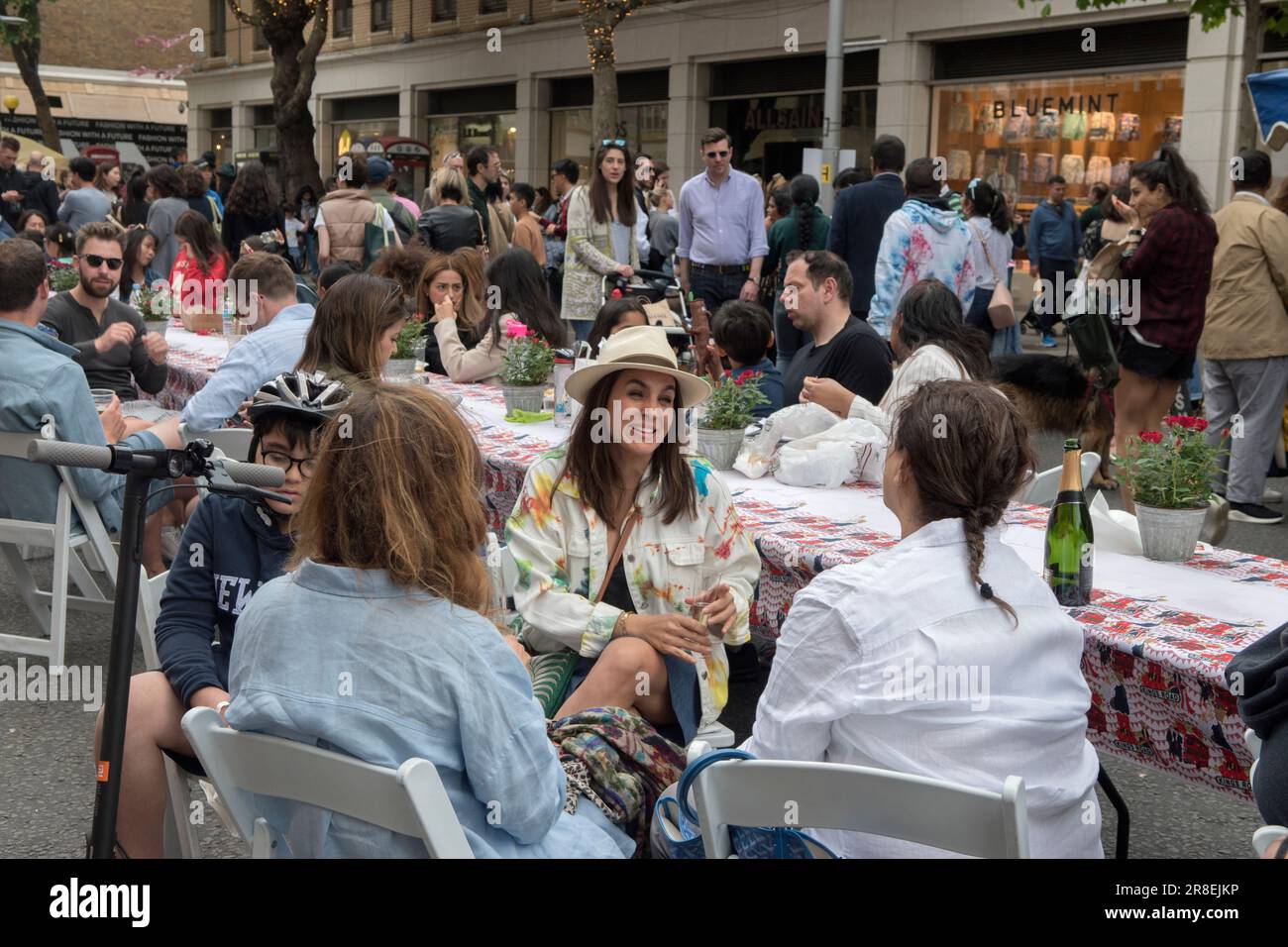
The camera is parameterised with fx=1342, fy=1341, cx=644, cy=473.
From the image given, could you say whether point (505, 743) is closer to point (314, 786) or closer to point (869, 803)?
point (314, 786)

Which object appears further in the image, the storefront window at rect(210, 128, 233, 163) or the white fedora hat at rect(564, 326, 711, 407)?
the storefront window at rect(210, 128, 233, 163)

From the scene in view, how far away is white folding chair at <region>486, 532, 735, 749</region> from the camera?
130 inches

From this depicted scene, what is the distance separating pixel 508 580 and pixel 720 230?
22.9 feet

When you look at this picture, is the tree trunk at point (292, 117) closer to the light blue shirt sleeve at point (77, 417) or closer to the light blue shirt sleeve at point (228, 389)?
the light blue shirt sleeve at point (228, 389)

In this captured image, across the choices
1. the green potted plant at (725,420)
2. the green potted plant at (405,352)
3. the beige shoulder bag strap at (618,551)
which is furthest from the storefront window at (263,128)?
the beige shoulder bag strap at (618,551)

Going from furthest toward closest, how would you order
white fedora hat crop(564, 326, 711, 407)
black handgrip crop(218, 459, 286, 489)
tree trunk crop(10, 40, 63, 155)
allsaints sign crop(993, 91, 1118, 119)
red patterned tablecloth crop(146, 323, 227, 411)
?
1. tree trunk crop(10, 40, 63, 155)
2. allsaints sign crop(993, 91, 1118, 119)
3. red patterned tablecloth crop(146, 323, 227, 411)
4. white fedora hat crop(564, 326, 711, 407)
5. black handgrip crop(218, 459, 286, 489)

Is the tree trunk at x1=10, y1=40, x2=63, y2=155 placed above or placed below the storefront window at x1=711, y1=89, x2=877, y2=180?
above

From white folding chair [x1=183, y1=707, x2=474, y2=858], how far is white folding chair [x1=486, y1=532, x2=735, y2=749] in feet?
3.58

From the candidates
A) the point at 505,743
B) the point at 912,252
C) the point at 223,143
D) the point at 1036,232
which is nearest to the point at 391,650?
the point at 505,743

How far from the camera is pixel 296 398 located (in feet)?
10.0

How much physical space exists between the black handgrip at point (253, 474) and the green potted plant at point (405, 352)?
4.19m

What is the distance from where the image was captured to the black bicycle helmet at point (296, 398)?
3023mm

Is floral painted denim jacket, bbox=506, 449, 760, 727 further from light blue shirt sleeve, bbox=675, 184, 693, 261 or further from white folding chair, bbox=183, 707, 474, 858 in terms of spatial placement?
light blue shirt sleeve, bbox=675, 184, 693, 261

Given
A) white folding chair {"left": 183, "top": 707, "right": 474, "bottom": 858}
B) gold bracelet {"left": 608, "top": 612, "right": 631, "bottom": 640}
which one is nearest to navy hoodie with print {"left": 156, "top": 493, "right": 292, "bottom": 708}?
gold bracelet {"left": 608, "top": 612, "right": 631, "bottom": 640}
